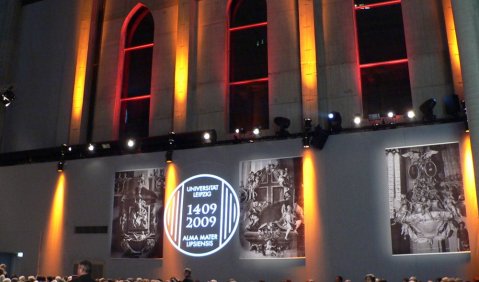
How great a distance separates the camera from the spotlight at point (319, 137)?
13.5m

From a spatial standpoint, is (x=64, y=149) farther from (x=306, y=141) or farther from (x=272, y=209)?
(x=306, y=141)

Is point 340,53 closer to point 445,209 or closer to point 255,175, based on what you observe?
point 255,175

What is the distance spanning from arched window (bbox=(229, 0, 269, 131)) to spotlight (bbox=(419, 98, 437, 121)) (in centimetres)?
510

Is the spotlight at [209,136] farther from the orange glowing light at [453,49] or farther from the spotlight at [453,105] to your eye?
the orange glowing light at [453,49]

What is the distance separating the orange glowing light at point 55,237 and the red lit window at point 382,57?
11015 mm

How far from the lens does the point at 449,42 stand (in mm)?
13938

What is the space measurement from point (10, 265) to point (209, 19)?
457 inches

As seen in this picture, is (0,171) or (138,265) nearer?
(138,265)

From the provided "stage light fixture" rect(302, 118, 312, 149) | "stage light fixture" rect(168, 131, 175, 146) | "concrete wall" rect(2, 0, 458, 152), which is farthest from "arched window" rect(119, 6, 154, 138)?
"stage light fixture" rect(302, 118, 312, 149)

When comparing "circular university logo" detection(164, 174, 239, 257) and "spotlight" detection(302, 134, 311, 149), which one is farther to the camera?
"circular university logo" detection(164, 174, 239, 257)

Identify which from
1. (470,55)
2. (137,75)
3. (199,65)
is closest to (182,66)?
(199,65)

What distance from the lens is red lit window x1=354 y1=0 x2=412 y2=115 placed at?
1505cm

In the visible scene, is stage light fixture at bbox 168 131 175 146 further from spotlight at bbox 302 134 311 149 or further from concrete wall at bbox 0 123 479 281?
spotlight at bbox 302 134 311 149

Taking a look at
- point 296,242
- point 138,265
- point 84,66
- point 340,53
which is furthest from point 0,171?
point 340,53
